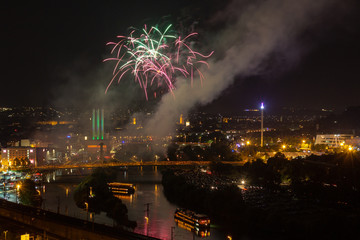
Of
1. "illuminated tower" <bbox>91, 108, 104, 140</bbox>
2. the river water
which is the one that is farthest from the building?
"illuminated tower" <bbox>91, 108, 104, 140</bbox>

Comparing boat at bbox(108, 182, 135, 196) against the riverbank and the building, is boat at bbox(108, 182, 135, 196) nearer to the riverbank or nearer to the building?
the riverbank

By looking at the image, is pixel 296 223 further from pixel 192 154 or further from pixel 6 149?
pixel 6 149

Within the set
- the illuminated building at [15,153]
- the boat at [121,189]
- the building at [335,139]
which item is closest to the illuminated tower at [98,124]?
the illuminated building at [15,153]

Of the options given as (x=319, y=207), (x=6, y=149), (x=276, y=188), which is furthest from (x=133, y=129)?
(x=319, y=207)

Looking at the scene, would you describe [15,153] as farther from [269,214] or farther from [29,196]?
[269,214]

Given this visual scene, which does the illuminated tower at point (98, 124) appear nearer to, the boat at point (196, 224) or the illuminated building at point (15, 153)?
the illuminated building at point (15, 153)
